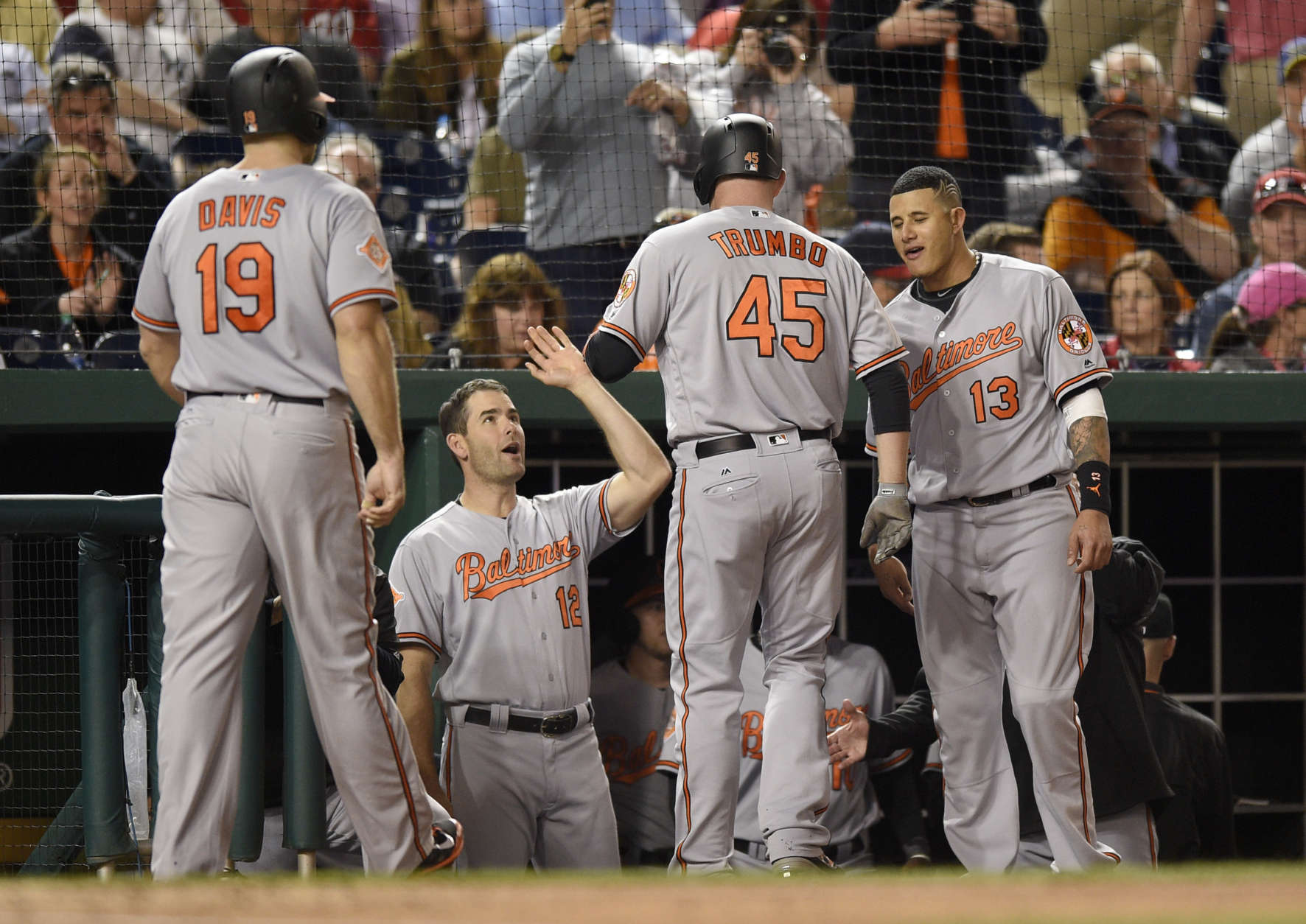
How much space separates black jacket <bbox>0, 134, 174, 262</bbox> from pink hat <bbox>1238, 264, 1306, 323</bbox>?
4.16 meters

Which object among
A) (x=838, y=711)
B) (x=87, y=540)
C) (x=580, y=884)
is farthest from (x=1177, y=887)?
(x=838, y=711)

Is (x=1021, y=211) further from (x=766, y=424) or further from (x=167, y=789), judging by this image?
(x=167, y=789)

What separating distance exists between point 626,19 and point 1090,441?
438cm

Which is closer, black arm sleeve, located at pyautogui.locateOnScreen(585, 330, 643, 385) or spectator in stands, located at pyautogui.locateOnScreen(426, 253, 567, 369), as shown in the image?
black arm sleeve, located at pyautogui.locateOnScreen(585, 330, 643, 385)

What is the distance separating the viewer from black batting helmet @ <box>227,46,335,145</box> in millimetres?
2836

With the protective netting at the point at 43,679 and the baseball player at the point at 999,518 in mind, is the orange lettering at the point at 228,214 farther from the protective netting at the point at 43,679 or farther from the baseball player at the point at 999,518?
the baseball player at the point at 999,518

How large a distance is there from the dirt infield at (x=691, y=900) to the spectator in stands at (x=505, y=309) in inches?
133

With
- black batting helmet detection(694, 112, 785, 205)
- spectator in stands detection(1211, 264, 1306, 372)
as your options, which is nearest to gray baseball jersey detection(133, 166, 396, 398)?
black batting helmet detection(694, 112, 785, 205)

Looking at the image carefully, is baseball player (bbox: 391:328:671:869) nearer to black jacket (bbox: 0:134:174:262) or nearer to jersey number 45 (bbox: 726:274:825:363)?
jersey number 45 (bbox: 726:274:825:363)

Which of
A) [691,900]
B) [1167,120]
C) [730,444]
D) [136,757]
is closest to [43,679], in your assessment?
[136,757]

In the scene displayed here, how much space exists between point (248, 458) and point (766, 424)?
1.13 m

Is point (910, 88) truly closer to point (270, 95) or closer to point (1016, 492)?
point (1016, 492)

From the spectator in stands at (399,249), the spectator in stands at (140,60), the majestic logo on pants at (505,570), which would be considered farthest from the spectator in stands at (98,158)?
the majestic logo on pants at (505,570)

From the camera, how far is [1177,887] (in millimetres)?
1335
